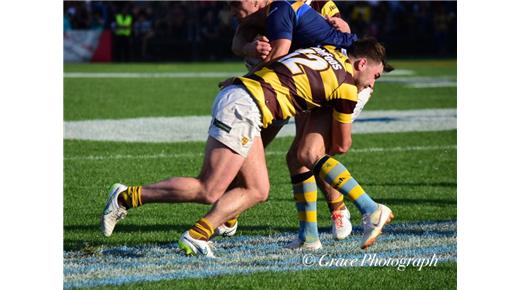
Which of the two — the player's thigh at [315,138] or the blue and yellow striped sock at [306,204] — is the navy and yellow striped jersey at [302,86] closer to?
the player's thigh at [315,138]

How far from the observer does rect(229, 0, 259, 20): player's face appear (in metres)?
6.48

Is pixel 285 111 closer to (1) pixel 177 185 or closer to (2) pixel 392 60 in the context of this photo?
(1) pixel 177 185

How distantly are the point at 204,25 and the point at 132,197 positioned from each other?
27982 millimetres

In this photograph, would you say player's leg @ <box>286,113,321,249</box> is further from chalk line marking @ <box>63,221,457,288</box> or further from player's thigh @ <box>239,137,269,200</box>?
player's thigh @ <box>239,137,269,200</box>

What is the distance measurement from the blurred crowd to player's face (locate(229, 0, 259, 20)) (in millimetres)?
25613

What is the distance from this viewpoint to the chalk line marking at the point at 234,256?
19.2 ft

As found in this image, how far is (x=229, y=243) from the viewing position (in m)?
6.94

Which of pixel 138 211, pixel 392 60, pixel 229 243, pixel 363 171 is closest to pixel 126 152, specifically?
pixel 363 171

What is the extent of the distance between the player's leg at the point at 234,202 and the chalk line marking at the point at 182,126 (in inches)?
272

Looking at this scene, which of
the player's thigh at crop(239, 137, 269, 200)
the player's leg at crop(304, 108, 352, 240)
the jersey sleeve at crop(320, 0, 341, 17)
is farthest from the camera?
the jersey sleeve at crop(320, 0, 341, 17)

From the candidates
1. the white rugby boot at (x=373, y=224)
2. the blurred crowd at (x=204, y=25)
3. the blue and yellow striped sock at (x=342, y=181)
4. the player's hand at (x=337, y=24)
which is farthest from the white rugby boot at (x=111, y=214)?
the blurred crowd at (x=204, y=25)

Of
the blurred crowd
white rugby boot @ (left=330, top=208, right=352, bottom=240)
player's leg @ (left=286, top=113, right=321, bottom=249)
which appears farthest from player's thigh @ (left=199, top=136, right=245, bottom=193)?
the blurred crowd

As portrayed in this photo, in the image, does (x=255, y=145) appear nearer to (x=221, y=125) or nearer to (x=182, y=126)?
(x=221, y=125)

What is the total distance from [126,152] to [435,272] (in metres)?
6.48
